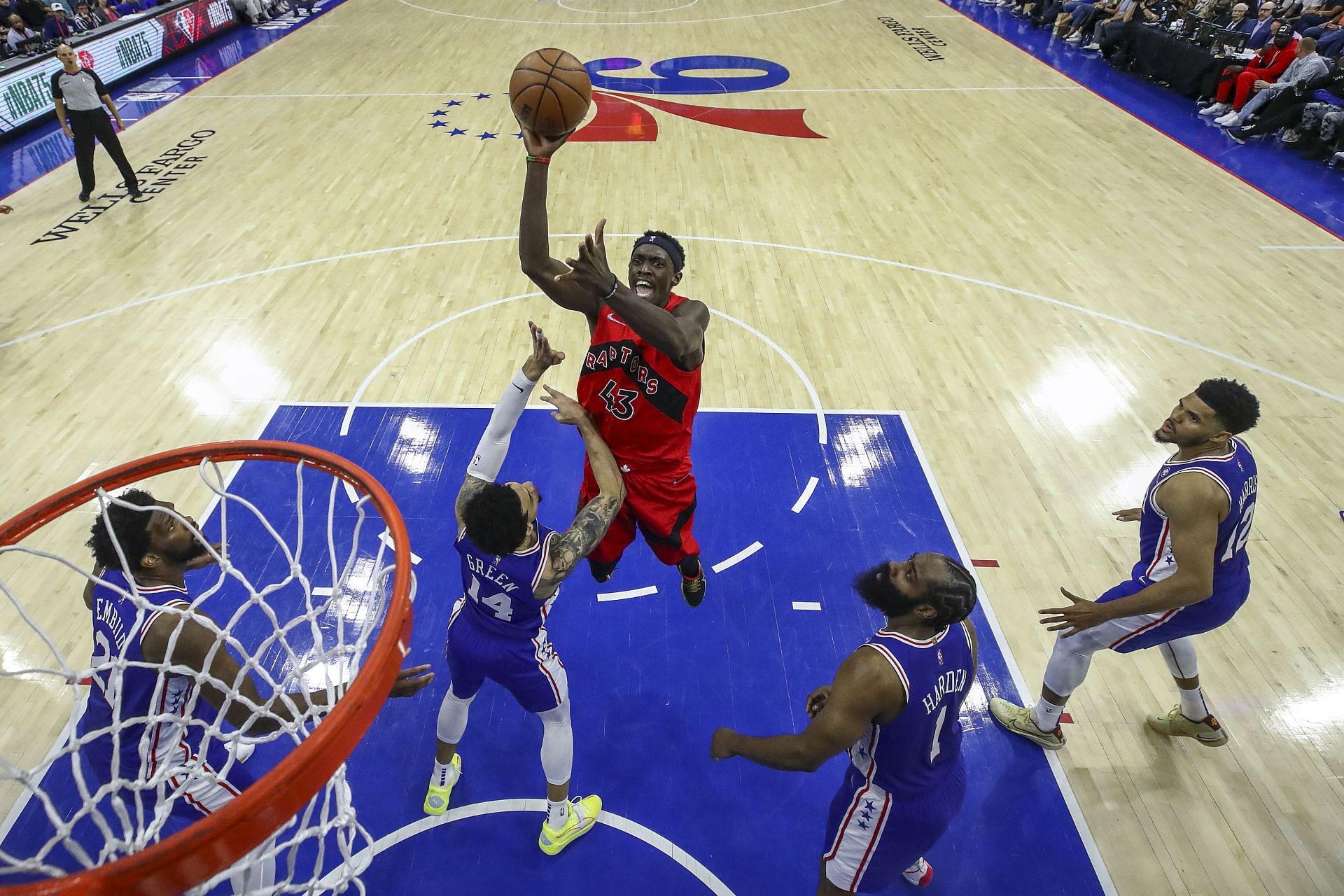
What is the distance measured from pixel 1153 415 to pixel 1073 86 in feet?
33.2

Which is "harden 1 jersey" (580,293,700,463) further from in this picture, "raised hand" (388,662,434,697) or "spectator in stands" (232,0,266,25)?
"spectator in stands" (232,0,266,25)

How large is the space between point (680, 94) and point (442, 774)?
12.3 metres

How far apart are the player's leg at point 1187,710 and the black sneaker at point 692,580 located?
90.5 inches

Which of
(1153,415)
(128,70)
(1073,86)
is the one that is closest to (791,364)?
(1153,415)

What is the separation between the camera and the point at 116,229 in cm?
907

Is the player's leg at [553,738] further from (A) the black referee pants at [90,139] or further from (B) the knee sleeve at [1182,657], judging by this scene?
(A) the black referee pants at [90,139]

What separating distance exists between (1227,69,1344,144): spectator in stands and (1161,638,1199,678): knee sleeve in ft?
35.3

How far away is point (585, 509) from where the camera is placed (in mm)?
3424

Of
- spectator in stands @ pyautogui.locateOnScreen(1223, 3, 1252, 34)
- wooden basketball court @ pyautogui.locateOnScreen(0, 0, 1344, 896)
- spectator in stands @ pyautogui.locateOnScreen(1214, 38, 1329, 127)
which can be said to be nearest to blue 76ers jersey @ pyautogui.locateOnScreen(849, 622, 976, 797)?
wooden basketball court @ pyautogui.locateOnScreen(0, 0, 1344, 896)

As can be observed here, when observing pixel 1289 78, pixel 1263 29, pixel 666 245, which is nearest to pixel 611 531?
pixel 666 245

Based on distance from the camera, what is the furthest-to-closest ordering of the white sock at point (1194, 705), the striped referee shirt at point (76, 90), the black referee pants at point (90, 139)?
the black referee pants at point (90, 139)
the striped referee shirt at point (76, 90)
the white sock at point (1194, 705)

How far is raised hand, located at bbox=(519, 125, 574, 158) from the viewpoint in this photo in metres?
2.93

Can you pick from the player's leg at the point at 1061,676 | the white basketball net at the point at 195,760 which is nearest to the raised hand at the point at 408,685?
the white basketball net at the point at 195,760

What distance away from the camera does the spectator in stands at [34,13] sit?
44.6 ft
